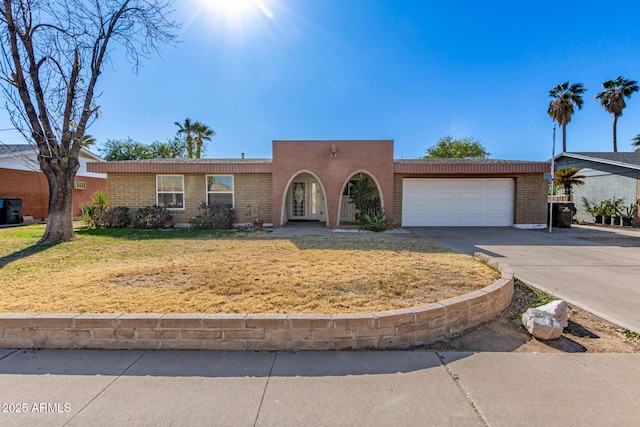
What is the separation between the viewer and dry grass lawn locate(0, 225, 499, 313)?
348 centimetres

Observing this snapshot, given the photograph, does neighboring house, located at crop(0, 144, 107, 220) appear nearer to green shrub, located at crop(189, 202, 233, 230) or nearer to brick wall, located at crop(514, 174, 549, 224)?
green shrub, located at crop(189, 202, 233, 230)

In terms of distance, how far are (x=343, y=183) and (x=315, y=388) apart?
9.92m

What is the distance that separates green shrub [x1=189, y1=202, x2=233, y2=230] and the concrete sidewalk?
9296 millimetres

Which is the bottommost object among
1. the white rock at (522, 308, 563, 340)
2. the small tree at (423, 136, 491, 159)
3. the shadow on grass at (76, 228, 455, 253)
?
the white rock at (522, 308, 563, 340)

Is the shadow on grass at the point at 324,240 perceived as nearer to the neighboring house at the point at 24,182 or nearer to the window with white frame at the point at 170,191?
the window with white frame at the point at 170,191

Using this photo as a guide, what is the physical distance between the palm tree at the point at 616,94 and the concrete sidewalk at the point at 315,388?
33803 millimetres

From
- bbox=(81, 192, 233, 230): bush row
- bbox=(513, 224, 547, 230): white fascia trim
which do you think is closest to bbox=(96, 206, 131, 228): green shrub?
bbox=(81, 192, 233, 230): bush row

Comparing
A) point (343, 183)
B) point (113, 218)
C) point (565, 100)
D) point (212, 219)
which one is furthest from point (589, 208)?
point (113, 218)

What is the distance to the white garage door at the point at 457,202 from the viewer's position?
1291 centimetres

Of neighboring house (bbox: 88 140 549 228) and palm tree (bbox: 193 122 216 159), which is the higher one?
palm tree (bbox: 193 122 216 159)

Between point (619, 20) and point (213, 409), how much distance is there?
16.7 metres

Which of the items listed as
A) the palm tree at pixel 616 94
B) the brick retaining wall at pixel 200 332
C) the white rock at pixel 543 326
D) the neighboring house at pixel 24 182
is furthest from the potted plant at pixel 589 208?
the neighboring house at pixel 24 182

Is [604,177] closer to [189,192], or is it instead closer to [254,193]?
[254,193]

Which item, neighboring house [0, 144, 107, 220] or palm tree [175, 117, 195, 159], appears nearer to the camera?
neighboring house [0, 144, 107, 220]
